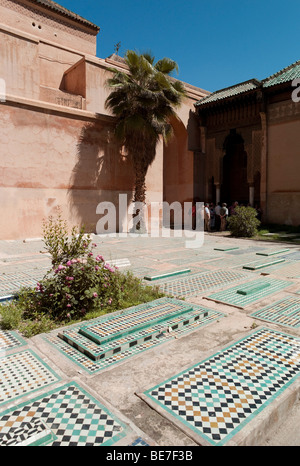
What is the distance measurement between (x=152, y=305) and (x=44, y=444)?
6.70 ft

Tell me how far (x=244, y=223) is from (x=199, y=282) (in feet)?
22.1

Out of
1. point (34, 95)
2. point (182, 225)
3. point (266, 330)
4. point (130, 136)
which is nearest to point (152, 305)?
point (266, 330)

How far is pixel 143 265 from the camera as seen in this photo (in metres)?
5.80

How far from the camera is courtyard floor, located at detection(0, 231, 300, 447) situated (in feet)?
5.13

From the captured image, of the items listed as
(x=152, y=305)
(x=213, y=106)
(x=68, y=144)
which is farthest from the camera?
(x=213, y=106)

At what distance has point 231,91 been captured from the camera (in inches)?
602

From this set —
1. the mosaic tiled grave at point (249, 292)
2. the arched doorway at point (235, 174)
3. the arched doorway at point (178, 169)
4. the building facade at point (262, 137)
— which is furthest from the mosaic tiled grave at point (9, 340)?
the arched doorway at point (235, 174)

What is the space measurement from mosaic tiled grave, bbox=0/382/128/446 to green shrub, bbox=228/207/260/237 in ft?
31.8

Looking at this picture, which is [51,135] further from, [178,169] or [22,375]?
[22,375]

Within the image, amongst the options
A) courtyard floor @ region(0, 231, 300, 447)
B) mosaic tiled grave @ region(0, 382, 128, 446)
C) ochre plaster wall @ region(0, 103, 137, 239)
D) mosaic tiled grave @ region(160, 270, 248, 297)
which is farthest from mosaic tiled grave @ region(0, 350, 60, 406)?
ochre plaster wall @ region(0, 103, 137, 239)

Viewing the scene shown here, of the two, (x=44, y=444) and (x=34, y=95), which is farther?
(x=34, y=95)

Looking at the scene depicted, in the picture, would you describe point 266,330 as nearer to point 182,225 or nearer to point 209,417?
point 209,417

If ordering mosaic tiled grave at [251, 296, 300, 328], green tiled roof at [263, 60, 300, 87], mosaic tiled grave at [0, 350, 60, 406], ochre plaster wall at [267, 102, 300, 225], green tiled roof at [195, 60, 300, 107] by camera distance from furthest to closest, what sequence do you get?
green tiled roof at [195, 60, 300, 107] < ochre plaster wall at [267, 102, 300, 225] < green tiled roof at [263, 60, 300, 87] < mosaic tiled grave at [251, 296, 300, 328] < mosaic tiled grave at [0, 350, 60, 406]

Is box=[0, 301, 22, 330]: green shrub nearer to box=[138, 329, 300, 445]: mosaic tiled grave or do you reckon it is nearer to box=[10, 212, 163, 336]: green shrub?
box=[10, 212, 163, 336]: green shrub
